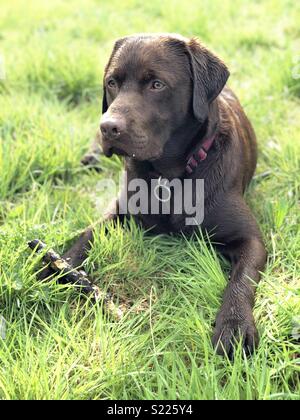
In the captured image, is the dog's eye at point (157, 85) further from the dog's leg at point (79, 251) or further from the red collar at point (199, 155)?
the dog's leg at point (79, 251)

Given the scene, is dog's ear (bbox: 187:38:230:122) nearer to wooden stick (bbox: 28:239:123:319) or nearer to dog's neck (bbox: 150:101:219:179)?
dog's neck (bbox: 150:101:219:179)

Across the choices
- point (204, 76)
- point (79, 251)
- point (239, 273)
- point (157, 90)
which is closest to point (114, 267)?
point (79, 251)

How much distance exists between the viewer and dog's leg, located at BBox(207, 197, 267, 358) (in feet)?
7.10

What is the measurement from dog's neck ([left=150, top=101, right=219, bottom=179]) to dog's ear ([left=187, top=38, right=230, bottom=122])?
9cm

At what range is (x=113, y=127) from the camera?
243cm

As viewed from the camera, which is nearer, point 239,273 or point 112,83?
point 239,273

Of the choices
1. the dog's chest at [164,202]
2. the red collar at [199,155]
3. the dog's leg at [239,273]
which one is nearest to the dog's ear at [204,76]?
the red collar at [199,155]

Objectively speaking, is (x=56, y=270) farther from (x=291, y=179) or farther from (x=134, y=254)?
(x=291, y=179)

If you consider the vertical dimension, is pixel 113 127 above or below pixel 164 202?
above

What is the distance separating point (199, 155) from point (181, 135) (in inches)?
5.3

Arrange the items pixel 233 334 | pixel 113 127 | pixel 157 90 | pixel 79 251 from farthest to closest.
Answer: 1. pixel 79 251
2. pixel 157 90
3. pixel 113 127
4. pixel 233 334

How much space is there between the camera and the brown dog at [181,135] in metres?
2.52

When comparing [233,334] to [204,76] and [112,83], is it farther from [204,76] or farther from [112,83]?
[112,83]

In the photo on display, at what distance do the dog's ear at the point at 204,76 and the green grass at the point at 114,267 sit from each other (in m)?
0.67
